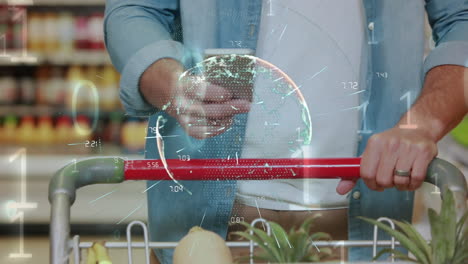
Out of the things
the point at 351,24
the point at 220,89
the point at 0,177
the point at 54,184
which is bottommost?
the point at 0,177

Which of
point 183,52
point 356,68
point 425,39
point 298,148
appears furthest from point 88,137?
point 425,39

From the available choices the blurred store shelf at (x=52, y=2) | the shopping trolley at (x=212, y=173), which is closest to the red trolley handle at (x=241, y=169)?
the shopping trolley at (x=212, y=173)

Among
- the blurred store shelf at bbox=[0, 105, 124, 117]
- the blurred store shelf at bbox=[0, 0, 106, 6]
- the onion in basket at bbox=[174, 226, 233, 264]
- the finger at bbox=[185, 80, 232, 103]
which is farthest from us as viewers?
the blurred store shelf at bbox=[0, 0, 106, 6]

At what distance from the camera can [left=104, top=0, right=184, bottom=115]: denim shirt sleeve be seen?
0.72 metres

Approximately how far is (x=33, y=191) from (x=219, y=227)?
1.42 ft

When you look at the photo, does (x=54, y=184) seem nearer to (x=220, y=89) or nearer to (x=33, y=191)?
(x=220, y=89)

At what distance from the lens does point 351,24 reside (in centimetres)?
78

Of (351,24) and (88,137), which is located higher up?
(351,24)

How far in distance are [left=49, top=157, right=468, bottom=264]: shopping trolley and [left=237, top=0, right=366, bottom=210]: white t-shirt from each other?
73 millimetres

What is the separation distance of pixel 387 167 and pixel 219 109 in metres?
0.25

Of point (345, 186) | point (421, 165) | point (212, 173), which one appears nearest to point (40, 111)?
point (212, 173)

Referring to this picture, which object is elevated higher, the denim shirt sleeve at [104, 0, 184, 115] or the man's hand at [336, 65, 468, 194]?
the denim shirt sleeve at [104, 0, 184, 115]

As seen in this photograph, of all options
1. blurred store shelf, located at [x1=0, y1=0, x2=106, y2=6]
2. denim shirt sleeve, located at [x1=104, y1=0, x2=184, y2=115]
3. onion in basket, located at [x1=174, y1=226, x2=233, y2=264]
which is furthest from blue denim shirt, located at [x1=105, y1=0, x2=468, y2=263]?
blurred store shelf, located at [x1=0, y1=0, x2=106, y2=6]

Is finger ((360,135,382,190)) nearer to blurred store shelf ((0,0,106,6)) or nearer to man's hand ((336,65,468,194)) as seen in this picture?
man's hand ((336,65,468,194))
